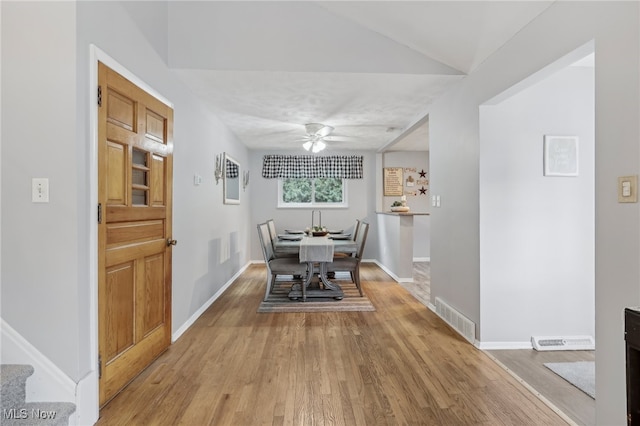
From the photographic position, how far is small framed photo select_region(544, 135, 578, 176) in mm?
2662

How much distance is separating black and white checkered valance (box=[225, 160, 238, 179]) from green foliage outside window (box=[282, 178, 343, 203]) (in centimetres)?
161

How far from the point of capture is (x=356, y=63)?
288cm

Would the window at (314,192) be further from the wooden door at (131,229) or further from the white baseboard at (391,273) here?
the wooden door at (131,229)

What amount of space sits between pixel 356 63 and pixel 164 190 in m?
1.89

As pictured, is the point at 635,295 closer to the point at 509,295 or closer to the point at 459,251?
the point at 509,295

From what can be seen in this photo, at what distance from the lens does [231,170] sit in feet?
16.8

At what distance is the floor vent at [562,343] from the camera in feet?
8.68

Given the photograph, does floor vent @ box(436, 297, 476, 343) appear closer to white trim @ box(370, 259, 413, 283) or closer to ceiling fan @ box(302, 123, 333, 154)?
white trim @ box(370, 259, 413, 283)

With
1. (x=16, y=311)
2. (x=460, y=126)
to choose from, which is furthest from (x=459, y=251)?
(x=16, y=311)

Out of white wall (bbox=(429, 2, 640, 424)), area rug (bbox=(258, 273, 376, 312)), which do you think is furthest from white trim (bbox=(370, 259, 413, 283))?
white wall (bbox=(429, 2, 640, 424))

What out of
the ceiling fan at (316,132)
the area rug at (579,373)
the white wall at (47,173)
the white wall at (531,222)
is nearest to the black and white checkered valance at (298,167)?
the ceiling fan at (316,132)

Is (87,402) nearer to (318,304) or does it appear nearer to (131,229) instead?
(131,229)

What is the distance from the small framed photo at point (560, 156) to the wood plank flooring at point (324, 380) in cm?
156

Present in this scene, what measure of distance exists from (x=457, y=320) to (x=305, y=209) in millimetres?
4205
